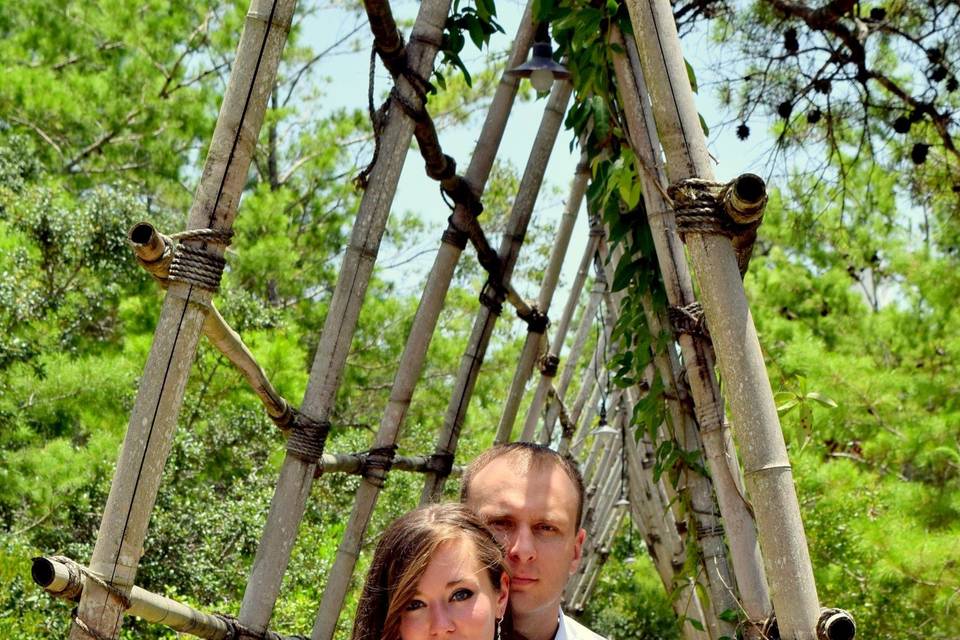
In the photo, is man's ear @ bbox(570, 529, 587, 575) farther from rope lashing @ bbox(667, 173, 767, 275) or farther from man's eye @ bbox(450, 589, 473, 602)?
rope lashing @ bbox(667, 173, 767, 275)

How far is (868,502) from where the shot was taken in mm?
8914

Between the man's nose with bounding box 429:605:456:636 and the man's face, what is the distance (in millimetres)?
215

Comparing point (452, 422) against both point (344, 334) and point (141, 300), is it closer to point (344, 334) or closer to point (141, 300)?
point (344, 334)

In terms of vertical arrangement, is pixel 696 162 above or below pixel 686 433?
above

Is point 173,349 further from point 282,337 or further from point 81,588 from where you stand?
point 282,337

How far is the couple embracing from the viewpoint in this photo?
4.91ft

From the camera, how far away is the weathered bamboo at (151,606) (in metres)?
1.91

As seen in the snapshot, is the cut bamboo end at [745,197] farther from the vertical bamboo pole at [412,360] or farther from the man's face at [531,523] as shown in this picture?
the vertical bamboo pole at [412,360]

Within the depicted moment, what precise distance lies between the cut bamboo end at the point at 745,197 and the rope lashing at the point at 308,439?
4.01ft

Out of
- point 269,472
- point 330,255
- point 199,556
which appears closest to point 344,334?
point 199,556

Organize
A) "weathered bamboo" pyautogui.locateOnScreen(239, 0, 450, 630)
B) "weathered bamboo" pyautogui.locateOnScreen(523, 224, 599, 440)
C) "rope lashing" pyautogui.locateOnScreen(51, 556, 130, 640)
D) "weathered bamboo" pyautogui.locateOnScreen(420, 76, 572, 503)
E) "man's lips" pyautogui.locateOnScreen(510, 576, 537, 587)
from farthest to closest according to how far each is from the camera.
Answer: "weathered bamboo" pyautogui.locateOnScreen(523, 224, 599, 440), "weathered bamboo" pyautogui.locateOnScreen(420, 76, 572, 503), "weathered bamboo" pyautogui.locateOnScreen(239, 0, 450, 630), "rope lashing" pyautogui.locateOnScreen(51, 556, 130, 640), "man's lips" pyautogui.locateOnScreen(510, 576, 537, 587)

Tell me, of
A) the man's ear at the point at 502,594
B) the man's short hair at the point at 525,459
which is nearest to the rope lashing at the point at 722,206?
the man's short hair at the point at 525,459

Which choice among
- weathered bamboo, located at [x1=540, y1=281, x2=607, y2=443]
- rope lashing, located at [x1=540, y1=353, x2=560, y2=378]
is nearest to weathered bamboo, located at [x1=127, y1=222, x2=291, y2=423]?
rope lashing, located at [x1=540, y1=353, x2=560, y2=378]

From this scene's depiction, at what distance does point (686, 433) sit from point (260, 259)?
8.75 m
